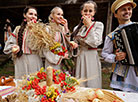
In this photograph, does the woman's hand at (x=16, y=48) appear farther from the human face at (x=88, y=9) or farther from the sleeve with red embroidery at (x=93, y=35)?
the human face at (x=88, y=9)

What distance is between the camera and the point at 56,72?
4.75 feet

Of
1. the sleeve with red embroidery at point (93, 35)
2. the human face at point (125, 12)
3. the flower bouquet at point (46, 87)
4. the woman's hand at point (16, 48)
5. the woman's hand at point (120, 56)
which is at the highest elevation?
the human face at point (125, 12)

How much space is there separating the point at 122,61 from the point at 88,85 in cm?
86

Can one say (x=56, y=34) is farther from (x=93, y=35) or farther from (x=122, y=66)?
(x=122, y=66)

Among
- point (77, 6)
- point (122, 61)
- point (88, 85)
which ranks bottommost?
point (88, 85)

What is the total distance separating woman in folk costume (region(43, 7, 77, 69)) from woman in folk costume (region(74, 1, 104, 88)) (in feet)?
0.87

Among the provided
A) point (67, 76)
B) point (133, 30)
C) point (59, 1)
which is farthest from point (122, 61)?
point (59, 1)

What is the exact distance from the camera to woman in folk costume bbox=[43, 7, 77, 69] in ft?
7.23

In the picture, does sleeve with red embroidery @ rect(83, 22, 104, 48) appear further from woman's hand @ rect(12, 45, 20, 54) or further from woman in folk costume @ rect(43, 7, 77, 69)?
woman's hand @ rect(12, 45, 20, 54)

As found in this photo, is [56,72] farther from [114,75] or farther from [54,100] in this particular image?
[114,75]

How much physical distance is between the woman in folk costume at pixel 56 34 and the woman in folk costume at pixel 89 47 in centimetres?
26

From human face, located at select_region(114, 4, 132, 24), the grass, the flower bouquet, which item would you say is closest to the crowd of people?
human face, located at select_region(114, 4, 132, 24)

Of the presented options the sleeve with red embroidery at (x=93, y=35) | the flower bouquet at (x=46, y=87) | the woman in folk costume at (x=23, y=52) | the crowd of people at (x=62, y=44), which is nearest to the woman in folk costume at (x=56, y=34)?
the crowd of people at (x=62, y=44)

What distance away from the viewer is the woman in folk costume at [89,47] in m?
2.28
